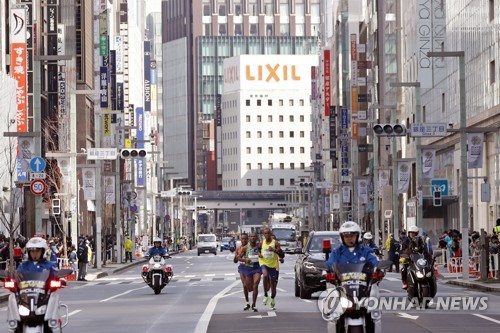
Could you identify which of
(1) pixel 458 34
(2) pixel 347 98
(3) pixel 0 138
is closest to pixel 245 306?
(3) pixel 0 138

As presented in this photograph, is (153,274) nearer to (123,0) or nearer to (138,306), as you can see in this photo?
(138,306)

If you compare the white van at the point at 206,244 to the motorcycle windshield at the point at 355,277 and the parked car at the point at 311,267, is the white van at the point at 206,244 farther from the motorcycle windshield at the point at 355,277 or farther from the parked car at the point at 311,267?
the motorcycle windshield at the point at 355,277

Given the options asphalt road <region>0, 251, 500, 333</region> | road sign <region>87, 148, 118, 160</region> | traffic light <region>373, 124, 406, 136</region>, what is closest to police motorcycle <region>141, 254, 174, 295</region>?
asphalt road <region>0, 251, 500, 333</region>

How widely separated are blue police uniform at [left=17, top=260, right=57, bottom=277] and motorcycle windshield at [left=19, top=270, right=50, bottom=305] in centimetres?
7

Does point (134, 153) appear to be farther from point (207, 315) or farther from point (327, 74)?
point (327, 74)

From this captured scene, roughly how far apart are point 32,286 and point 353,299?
406 centimetres

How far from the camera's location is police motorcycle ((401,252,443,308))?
95.9 feet

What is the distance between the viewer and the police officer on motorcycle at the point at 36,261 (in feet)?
60.5

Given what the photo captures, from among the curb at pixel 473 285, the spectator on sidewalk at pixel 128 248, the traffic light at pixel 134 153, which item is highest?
the traffic light at pixel 134 153

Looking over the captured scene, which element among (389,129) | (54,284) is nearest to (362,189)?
(389,129)

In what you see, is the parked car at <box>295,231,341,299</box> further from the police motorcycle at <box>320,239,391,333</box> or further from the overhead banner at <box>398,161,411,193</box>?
the overhead banner at <box>398,161,411,193</box>

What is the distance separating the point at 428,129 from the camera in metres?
49.8

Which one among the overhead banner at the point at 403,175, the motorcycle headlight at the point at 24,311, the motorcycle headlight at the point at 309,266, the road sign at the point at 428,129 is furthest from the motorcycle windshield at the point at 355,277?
the overhead banner at the point at 403,175

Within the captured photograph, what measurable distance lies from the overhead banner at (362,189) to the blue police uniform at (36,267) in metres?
73.9
